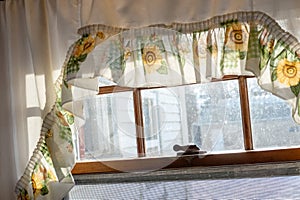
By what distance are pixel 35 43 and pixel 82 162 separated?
474 millimetres

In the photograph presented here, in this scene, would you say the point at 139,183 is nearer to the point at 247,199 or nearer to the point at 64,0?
the point at 247,199

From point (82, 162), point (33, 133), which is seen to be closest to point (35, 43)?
point (33, 133)

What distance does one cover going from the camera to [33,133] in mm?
1766

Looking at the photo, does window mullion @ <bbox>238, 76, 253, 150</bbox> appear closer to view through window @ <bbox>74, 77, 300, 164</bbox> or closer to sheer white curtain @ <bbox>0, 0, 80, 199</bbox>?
view through window @ <bbox>74, 77, 300, 164</bbox>

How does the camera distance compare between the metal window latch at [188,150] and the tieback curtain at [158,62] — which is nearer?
the tieback curtain at [158,62]

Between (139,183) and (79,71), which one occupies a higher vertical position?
(79,71)

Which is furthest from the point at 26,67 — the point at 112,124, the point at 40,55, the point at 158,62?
the point at 158,62

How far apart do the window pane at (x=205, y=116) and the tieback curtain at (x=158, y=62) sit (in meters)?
0.07

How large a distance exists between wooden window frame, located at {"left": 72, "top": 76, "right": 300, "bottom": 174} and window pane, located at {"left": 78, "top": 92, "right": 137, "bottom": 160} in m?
0.02

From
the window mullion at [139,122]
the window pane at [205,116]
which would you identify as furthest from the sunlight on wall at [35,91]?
the window pane at [205,116]

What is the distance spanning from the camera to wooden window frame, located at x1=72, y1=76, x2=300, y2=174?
1.60 meters

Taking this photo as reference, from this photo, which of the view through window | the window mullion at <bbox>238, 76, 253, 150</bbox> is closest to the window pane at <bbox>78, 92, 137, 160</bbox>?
the view through window

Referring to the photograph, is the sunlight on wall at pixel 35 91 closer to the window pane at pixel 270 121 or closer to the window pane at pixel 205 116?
the window pane at pixel 205 116

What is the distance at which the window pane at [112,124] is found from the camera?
174 centimetres
